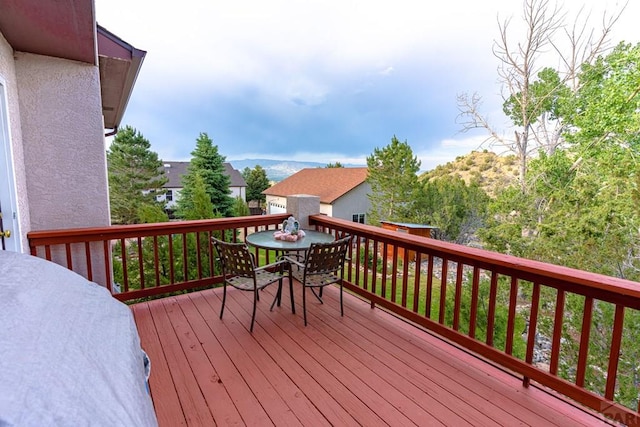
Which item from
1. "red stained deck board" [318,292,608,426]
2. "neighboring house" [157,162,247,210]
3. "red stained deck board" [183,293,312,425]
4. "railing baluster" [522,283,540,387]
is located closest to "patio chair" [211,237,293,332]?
"red stained deck board" [183,293,312,425]

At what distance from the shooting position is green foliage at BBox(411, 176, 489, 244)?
50.1ft

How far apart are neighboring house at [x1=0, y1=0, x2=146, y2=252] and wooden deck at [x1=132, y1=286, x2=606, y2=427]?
1.31 metres

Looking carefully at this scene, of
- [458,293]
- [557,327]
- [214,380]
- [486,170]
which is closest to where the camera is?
[557,327]

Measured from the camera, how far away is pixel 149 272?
8.81 metres

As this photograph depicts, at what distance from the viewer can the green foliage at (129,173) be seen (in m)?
19.9

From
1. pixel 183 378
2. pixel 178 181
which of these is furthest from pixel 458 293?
pixel 178 181

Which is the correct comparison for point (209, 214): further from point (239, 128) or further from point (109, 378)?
point (239, 128)

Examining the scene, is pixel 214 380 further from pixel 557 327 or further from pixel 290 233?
pixel 557 327

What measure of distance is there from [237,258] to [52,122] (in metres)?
2.18

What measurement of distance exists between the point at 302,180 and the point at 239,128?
15188 mm

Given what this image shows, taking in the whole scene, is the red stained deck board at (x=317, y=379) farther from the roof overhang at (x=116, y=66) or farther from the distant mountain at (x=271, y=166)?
the distant mountain at (x=271, y=166)

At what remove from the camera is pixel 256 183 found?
107 ft

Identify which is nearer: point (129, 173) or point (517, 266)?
point (517, 266)

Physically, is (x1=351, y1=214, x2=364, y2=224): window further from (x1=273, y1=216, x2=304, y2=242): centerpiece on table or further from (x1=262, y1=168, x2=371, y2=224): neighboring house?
(x1=273, y1=216, x2=304, y2=242): centerpiece on table
